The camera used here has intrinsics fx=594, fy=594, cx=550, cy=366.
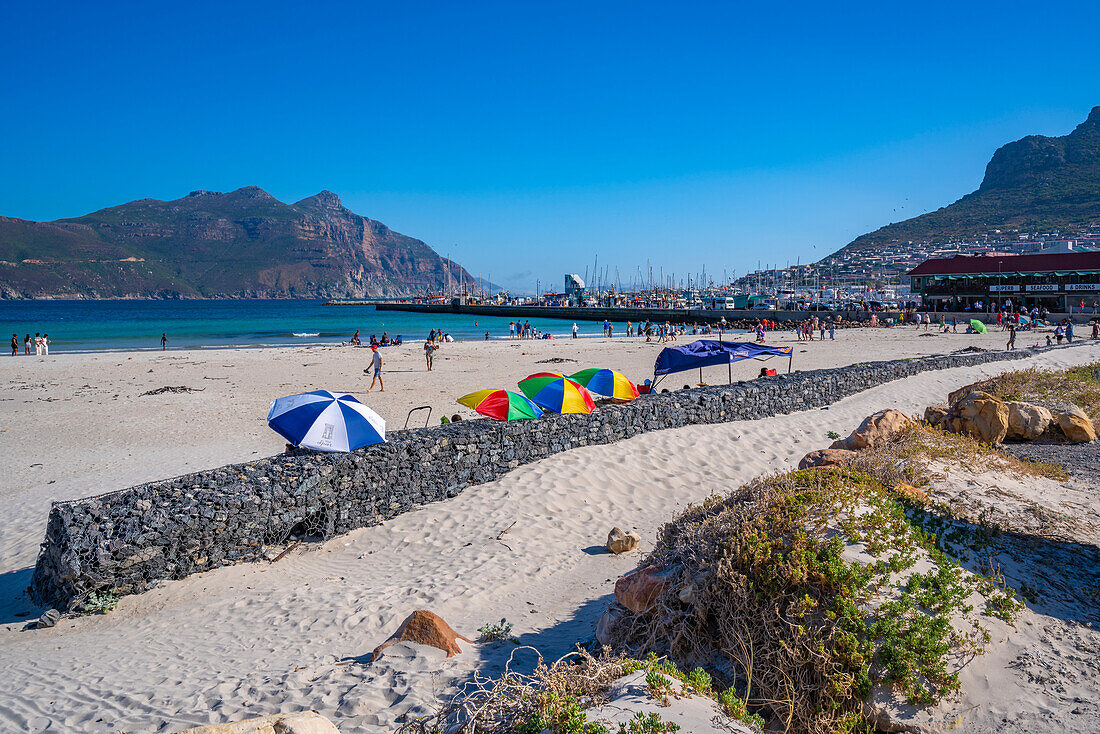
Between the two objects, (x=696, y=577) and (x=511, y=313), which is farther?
(x=511, y=313)

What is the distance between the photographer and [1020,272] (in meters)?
57.0

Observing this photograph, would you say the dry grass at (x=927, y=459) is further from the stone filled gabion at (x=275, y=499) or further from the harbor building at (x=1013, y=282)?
the harbor building at (x=1013, y=282)

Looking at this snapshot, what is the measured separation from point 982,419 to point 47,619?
1377 cm

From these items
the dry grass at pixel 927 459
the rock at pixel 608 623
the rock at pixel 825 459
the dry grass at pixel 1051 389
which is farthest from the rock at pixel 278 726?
the dry grass at pixel 1051 389

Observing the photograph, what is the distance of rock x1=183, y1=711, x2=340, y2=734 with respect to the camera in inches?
120

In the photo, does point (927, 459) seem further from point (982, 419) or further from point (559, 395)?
point (559, 395)

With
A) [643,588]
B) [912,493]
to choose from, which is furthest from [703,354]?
[643,588]

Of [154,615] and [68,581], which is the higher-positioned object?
[68,581]

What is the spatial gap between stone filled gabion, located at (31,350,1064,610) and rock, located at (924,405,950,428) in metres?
4.75

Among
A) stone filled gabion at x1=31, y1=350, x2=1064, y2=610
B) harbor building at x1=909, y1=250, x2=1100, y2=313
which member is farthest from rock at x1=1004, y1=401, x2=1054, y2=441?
harbor building at x1=909, y1=250, x2=1100, y2=313

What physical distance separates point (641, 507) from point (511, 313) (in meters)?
100

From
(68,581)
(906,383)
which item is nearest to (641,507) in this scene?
(68,581)

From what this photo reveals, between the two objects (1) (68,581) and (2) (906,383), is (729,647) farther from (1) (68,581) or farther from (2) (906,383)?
(2) (906,383)

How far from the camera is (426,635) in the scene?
5027 millimetres
